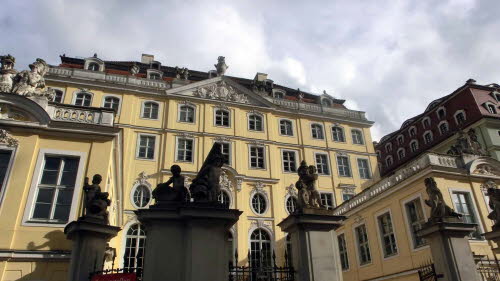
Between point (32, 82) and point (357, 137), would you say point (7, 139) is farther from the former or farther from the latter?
point (357, 137)

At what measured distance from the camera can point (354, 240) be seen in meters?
23.8

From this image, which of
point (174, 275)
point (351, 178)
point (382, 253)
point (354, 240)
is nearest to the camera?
point (174, 275)

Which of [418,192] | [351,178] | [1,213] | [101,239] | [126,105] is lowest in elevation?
[101,239]

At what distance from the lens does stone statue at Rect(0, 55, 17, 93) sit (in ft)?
44.0

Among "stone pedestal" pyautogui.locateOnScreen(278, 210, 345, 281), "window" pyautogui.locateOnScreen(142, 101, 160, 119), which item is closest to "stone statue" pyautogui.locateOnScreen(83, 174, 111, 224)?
"stone pedestal" pyautogui.locateOnScreen(278, 210, 345, 281)

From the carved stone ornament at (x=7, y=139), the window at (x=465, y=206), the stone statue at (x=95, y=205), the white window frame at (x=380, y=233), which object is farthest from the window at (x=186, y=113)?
the stone statue at (x=95, y=205)

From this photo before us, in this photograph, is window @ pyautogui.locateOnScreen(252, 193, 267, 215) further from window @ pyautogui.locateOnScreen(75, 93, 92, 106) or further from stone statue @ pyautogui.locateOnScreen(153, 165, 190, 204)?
stone statue @ pyautogui.locateOnScreen(153, 165, 190, 204)

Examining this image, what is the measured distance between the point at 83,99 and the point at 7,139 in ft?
58.7

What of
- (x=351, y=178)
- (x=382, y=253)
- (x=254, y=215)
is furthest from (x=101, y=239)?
(x=351, y=178)

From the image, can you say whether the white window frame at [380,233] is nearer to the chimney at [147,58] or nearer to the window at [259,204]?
the window at [259,204]

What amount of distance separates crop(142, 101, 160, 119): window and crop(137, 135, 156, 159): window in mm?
1900

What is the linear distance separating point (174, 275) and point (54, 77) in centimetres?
2647

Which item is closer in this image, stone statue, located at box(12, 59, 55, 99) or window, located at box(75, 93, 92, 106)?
stone statue, located at box(12, 59, 55, 99)

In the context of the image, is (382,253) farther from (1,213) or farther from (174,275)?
(1,213)
